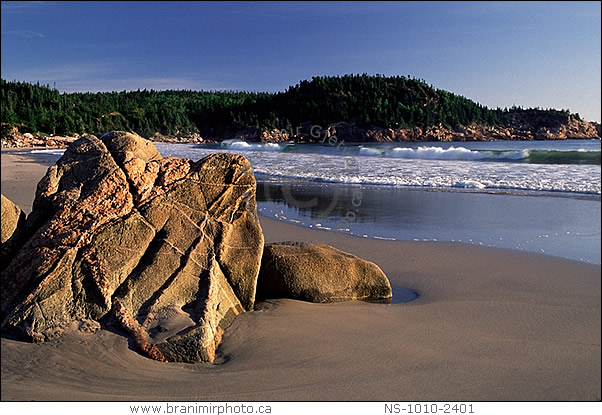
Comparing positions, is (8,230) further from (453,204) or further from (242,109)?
(242,109)

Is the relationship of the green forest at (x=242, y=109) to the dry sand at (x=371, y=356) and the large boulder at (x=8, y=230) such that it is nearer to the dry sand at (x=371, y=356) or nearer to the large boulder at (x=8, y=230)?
→ the large boulder at (x=8, y=230)

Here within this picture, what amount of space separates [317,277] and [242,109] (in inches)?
1871

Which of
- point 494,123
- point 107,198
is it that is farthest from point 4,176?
point 494,123

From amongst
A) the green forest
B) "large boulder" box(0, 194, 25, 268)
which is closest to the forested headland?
A: the green forest

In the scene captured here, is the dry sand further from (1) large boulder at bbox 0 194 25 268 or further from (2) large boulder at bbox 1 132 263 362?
(1) large boulder at bbox 0 194 25 268

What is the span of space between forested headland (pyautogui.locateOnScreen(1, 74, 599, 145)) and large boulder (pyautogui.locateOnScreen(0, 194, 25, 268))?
646cm

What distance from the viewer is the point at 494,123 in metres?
76.1

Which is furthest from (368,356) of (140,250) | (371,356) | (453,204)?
(453,204)

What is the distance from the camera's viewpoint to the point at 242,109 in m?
50.8

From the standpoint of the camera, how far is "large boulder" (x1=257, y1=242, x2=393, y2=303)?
15.7ft

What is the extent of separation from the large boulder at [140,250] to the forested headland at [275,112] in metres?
6.53

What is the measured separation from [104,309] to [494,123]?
79.3 metres

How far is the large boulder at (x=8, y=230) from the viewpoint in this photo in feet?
13.4

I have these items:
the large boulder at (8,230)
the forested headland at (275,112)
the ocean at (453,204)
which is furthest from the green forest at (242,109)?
the large boulder at (8,230)
